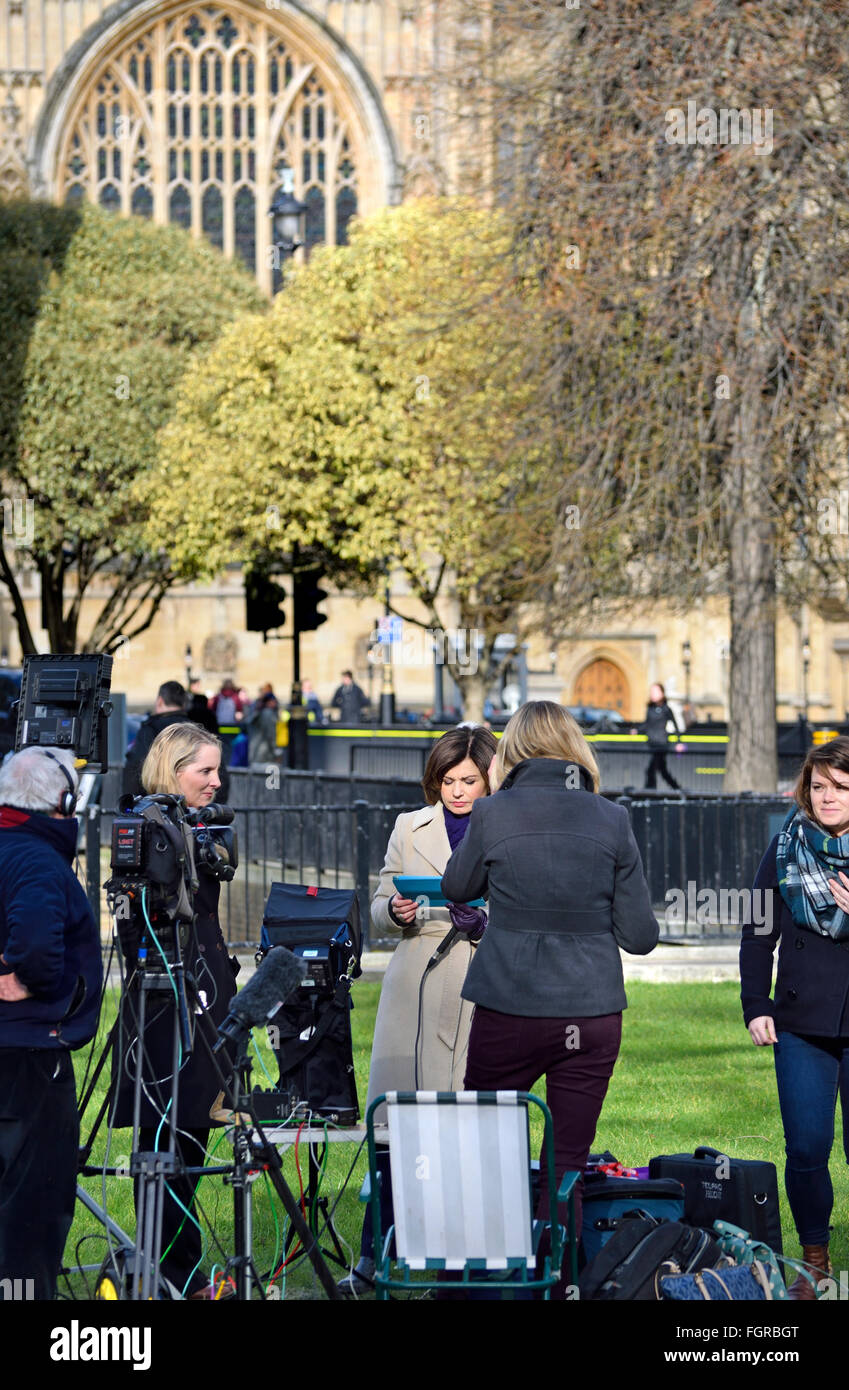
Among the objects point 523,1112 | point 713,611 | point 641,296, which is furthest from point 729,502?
point 523,1112

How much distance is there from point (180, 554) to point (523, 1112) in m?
27.0

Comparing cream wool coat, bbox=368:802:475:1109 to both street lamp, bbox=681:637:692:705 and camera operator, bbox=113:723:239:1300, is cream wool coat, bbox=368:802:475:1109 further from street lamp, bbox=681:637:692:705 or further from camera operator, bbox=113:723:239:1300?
street lamp, bbox=681:637:692:705

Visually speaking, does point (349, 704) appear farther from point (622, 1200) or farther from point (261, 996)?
point (261, 996)

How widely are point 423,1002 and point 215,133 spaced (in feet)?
166

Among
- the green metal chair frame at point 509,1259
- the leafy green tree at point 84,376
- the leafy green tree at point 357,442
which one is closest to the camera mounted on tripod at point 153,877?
the green metal chair frame at point 509,1259

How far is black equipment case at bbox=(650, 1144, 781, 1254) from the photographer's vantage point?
535 cm

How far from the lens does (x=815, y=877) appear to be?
558cm

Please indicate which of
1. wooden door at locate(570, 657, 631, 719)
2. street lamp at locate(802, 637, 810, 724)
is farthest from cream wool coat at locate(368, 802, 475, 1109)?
wooden door at locate(570, 657, 631, 719)

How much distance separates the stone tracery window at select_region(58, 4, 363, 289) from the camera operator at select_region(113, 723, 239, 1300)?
155 feet

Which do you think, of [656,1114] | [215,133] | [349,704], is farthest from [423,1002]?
[215,133]

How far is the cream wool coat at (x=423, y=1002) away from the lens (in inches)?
233

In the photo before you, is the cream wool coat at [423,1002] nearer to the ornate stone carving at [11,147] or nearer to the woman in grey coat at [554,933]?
the woman in grey coat at [554,933]

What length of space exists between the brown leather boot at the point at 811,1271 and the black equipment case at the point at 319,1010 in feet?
4.66
